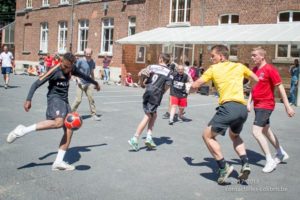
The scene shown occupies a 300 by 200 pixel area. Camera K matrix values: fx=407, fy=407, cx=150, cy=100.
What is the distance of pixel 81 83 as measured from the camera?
34.6 feet

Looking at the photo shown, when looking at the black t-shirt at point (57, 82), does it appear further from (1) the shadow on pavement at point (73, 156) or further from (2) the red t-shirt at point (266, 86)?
→ (2) the red t-shirt at point (266, 86)

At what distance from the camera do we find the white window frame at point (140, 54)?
26.3 metres

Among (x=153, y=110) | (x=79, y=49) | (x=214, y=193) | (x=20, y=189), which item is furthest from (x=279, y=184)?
(x=79, y=49)

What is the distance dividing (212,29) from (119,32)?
8210 millimetres

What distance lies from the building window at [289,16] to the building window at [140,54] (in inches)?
356

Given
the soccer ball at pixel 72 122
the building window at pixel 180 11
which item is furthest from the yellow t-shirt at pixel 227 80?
the building window at pixel 180 11

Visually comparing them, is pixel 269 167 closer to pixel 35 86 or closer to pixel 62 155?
pixel 62 155

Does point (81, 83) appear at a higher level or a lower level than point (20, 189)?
higher

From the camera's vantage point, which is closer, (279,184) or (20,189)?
(20,189)

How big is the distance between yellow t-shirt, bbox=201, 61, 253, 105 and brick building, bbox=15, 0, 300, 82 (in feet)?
41.9

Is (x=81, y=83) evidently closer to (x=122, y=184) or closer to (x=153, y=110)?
(x=153, y=110)

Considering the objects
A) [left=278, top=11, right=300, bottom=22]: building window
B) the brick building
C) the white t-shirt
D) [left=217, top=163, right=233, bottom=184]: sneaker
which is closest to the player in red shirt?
[left=217, top=163, right=233, bottom=184]: sneaker

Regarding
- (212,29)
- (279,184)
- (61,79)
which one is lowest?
(279,184)

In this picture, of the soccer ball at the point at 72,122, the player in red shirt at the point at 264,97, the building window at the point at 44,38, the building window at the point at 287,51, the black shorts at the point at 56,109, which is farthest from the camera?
the building window at the point at 44,38
